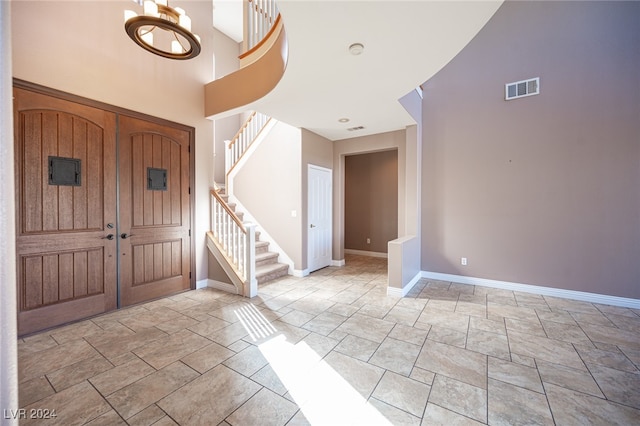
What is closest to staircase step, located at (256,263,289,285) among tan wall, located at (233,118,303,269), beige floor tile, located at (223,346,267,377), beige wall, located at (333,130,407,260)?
tan wall, located at (233,118,303,269)

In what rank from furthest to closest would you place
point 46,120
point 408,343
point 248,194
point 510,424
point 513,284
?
point 248,194 < point 513,284 < point 46,120 < point 408,343 < point 510,424

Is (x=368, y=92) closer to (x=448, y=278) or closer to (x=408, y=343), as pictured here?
(x=408, y=343)

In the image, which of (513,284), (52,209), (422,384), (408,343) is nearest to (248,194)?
(52,209)

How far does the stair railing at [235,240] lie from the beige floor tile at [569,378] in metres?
3.35

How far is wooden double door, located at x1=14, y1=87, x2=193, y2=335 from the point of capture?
2.77 metres

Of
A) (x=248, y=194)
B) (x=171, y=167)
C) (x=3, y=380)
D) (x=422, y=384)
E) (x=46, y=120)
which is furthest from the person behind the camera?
(x=248, y=194)

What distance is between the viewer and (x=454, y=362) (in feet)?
7.75

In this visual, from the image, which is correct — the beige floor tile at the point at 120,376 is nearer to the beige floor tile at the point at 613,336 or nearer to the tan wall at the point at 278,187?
the tan wall at the point at 278,187

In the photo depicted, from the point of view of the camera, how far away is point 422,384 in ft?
6.81

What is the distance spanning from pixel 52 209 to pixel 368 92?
3.91 m

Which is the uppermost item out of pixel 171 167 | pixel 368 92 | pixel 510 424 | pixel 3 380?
pixel 368 92

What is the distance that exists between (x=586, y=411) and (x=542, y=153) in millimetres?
3546

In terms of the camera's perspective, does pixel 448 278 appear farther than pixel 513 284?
Yes

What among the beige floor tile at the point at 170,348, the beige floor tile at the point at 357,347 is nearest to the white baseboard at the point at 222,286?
the beige floor tile at the point at 170,348
